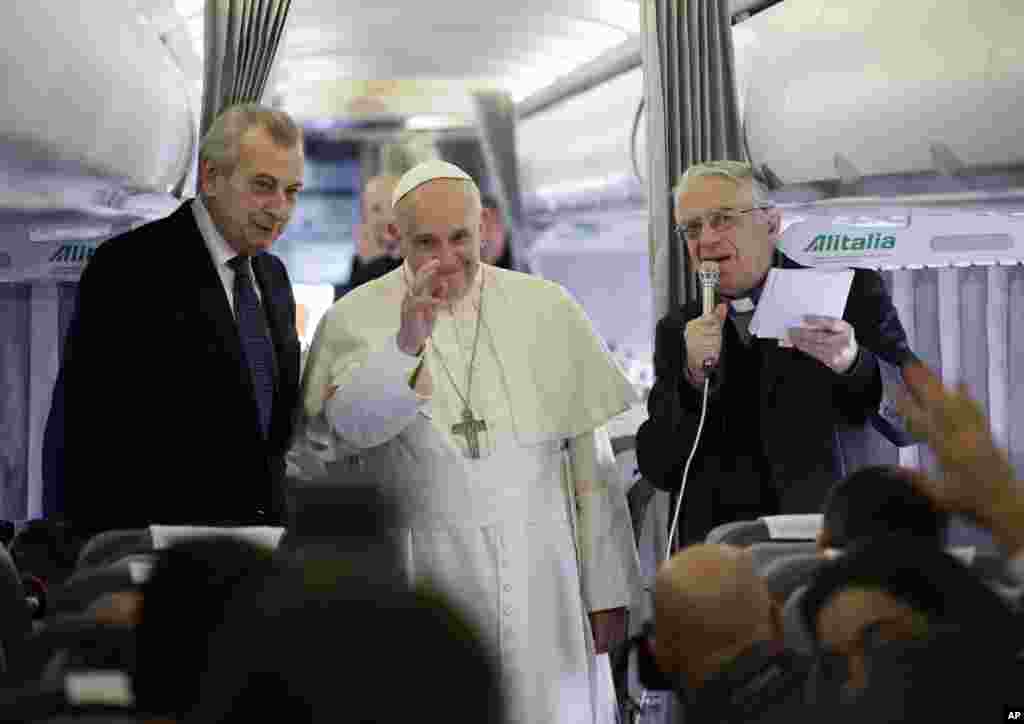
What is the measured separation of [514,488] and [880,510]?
170 cm

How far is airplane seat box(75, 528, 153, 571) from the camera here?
3123 mm

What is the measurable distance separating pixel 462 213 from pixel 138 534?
4.22 ft

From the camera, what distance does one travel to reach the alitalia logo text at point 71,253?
5.39m

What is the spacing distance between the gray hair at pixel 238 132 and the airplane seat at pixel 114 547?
4.36ft

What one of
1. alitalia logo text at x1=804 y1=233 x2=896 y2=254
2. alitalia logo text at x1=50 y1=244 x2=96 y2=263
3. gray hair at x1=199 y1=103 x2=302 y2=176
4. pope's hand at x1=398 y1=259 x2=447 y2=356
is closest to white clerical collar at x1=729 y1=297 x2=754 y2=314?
alitalia logo text at x1=804 y1=233 x2=896 y2=254

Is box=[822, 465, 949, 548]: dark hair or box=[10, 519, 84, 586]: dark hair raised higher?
box=[822, 465, 949, 548]: dark hair

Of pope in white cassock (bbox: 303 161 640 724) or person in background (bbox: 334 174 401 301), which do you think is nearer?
pope in white cassock (bbox: 303 161 640 724)

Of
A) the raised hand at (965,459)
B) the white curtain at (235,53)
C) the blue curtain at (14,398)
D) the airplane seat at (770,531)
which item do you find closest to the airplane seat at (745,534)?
the airplane seat at (770,531)

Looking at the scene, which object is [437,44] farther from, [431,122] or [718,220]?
[718,220]

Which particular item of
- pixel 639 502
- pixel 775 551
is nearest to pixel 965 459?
pixel 775 551

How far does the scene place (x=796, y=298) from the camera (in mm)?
3898

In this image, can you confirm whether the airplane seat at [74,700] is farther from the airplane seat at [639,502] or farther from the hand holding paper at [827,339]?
the airplane seat at [639,502]

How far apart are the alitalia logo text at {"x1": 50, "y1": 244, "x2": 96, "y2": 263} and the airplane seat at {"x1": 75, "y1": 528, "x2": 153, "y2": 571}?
2400 mm

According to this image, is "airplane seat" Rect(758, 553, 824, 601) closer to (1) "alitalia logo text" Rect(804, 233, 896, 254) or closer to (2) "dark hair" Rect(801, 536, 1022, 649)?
(2) "dark hair" Rect(801, 536, 1022, 649)
